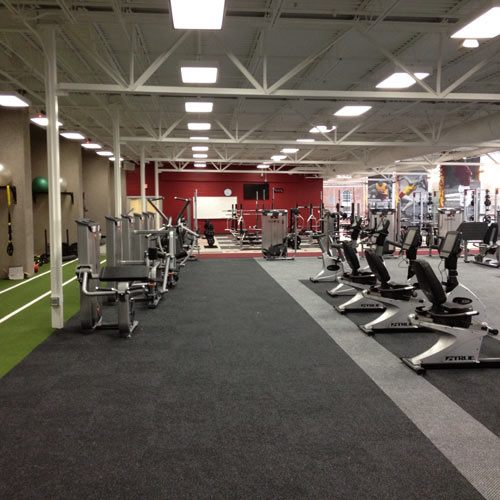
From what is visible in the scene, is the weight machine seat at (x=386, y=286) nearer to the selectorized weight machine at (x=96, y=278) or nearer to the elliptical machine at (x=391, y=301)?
the elliptical machine at (x=391, y=301)

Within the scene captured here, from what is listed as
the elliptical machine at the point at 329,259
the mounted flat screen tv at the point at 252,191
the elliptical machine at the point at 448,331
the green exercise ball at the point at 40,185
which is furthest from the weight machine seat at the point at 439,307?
the mounted flat screen tv at the point at 252,191

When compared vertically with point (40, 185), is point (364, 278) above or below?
below

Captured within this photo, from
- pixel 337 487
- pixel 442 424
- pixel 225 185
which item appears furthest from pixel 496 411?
pixel 225 185

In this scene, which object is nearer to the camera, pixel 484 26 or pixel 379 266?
pixel 379 266

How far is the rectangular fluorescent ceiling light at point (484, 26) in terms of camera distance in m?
4.71

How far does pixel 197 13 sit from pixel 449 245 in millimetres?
3528

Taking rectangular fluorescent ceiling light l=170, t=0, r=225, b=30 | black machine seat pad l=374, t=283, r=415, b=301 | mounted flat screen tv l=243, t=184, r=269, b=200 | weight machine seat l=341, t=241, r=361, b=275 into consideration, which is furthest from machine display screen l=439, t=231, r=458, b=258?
mounted flat screen tv l=243, t=184, r=269, b=200

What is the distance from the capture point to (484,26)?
16.4 ft

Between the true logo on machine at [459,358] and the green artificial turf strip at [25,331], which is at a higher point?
the true logo on machine at [459,358]

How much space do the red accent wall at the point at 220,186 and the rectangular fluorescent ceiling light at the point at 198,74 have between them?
15031 millimetres

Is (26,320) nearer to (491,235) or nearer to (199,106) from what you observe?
(199,106)

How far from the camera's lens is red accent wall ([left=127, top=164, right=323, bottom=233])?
70.6 ft

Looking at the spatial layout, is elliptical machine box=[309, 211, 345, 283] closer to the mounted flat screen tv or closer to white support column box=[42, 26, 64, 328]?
white support column box=[42, 26, 64, 328]

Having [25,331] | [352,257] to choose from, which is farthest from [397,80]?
[25,331]
